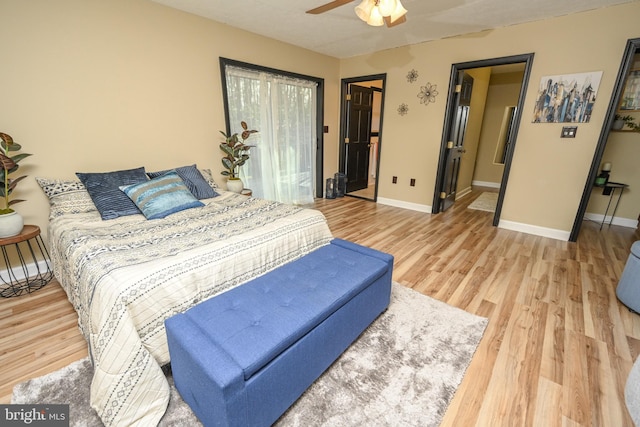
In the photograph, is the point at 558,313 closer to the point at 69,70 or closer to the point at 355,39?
the point at 355,39

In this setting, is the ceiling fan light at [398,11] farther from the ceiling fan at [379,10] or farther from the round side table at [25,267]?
the round side table at [25,267]

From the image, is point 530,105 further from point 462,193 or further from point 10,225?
point 10,225

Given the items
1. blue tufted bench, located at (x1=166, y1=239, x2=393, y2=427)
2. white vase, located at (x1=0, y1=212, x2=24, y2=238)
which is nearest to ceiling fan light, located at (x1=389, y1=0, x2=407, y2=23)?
blue tufted bench, located at (x1=166, y1=239, x2=393, y2=427)

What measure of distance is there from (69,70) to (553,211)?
5.41 m

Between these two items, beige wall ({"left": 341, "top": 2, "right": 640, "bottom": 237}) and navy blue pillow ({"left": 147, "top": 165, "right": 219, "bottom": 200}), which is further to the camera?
beige wall ({"left": 341, "top": 2, "right": 640, "bottom": 237})

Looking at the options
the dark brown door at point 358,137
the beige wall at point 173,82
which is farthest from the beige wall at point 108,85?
the dark brown door at point 358,137

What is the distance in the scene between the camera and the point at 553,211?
134 inches

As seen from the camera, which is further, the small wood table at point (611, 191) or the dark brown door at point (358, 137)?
the dark brown door at point (358, 137)

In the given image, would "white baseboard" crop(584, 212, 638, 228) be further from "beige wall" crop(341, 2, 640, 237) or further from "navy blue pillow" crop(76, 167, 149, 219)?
"navy blue pillow" crop(76, 167, 149, 219)

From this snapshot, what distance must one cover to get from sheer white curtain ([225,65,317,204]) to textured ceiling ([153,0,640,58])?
1.90 feet

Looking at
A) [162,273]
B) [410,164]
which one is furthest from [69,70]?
[410,164]

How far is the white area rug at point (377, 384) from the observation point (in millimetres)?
1255

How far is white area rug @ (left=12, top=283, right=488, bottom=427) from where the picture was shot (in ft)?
4.12

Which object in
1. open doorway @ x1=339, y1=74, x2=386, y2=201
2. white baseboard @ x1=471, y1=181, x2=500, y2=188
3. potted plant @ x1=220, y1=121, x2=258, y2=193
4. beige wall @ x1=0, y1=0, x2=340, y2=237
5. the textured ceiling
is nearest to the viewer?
beige wall @ x1=0, y1=0, x2=340, y2=237
